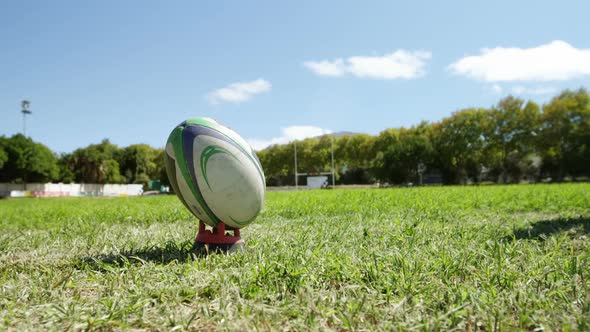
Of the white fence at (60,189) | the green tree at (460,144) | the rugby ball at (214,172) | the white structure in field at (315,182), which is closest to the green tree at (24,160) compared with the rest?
the white fence at (60,189)

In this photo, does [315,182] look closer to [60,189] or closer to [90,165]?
[90,165]

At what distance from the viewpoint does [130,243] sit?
4.62 meters

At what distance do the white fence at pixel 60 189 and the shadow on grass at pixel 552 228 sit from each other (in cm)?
5395

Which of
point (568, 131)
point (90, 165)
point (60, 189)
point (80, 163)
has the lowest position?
point (60, 189)

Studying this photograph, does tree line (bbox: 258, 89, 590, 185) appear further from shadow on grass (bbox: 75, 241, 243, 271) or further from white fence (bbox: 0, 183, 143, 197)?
shadow on grass (bbox: 75, 241, 243, 271)

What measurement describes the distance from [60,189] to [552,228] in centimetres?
6064

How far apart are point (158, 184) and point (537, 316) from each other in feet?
249

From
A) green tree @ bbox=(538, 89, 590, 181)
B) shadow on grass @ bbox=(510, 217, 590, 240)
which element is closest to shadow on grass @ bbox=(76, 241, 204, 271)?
shadow on grass @ bbox=(510, 217, 590, 240)

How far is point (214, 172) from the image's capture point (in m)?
3.64

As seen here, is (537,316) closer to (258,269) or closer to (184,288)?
(258,269)

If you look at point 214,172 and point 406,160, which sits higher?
point 406,160

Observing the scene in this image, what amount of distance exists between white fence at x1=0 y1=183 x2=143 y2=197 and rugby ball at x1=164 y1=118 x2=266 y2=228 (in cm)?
5245

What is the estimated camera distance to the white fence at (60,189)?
4841cm

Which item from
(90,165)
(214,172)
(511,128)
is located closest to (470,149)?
(511,128)
